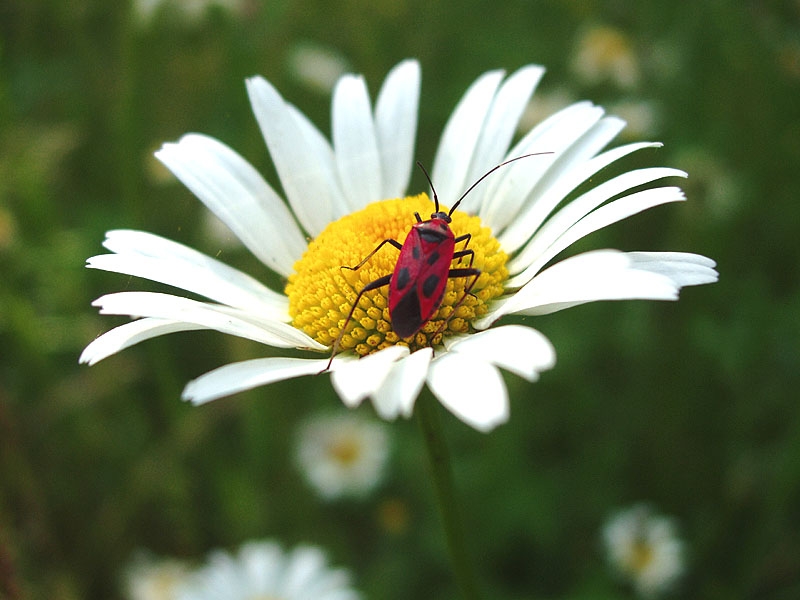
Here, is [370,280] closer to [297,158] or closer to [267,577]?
[297,158]

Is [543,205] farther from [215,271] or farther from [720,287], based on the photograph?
[720,287]

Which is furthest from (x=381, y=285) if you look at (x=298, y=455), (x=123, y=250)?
(x=298, y=455)

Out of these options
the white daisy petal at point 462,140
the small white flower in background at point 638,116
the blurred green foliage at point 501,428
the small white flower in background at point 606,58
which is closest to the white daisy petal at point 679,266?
the white daisy petal at point 462,140

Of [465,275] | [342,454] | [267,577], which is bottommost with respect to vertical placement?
[267,577]

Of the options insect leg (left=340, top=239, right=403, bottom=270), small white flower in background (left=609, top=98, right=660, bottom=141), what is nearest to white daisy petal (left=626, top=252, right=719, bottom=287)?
insect leg (left=340, top=239, right=403, bottom=270)

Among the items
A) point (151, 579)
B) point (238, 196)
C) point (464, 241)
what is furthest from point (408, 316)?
point (151, 579)
